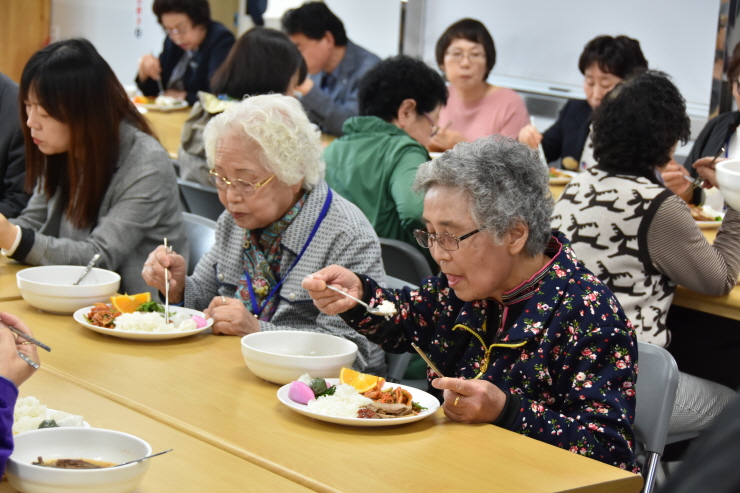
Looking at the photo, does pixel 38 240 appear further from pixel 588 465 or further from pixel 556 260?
pixel 588 465

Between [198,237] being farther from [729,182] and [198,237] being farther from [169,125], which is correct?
[169,125]

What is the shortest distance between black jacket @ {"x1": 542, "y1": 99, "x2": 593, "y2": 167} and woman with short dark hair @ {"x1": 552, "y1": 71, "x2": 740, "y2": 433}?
2.03 m

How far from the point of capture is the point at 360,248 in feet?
6.82

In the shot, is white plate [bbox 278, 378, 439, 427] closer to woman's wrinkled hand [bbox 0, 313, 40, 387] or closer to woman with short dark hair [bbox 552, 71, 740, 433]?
woman's wrinkled hand [bbox 0, 313, 40, 387]

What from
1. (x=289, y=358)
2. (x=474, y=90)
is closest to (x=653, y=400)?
(x=289, y=358)

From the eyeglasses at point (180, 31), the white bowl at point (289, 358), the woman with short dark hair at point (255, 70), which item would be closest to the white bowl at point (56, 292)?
the white bowl at point (289, 358)

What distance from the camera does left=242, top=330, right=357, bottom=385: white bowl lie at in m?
1.63

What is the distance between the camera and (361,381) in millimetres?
1574

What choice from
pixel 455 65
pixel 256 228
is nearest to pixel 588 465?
pixel 256 228

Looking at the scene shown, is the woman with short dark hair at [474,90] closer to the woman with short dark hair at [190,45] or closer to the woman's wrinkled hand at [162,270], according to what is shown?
the woman with short dark hair at [190,45]

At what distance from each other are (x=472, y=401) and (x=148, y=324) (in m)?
0.80

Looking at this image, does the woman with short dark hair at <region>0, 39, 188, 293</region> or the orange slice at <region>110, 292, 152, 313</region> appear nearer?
the orange slice at <region>110, 292, 152, 313</region>

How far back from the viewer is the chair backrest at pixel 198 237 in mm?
2631

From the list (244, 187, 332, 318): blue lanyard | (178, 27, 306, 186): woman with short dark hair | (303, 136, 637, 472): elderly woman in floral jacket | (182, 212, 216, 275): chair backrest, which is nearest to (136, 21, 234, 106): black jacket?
(178, 27, 306, 186): woman with short dark hair
